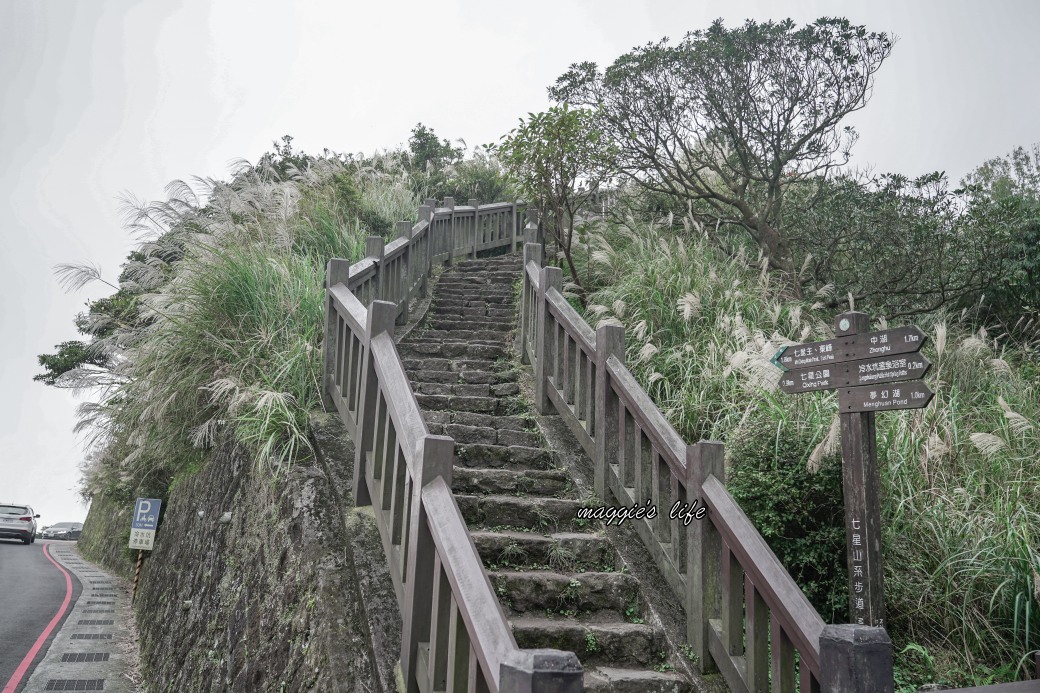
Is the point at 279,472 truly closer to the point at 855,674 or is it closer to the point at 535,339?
the point at 535,339

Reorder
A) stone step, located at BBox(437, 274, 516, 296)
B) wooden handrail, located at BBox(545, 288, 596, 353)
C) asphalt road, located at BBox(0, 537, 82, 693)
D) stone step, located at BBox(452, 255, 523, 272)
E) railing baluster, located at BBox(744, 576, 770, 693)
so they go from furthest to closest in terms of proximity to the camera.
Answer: stone step, located at BBox(452, 255, 523, 272), stone step, located at BBox(437, 274, 516, 296), asphalt road, located at BBox(0, 537, 82, 693), wooden handrail, located at BBox(545, 288, 596, 353), railing baluster, located at BBox(744, 576, 770, 693)

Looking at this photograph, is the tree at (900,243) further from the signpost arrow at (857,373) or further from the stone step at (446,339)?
the signpost arrow at (857,373)

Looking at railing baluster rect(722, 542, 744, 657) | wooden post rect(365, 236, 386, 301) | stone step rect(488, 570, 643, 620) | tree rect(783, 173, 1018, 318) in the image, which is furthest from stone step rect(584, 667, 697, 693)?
tree rect(783, 173, 1018, 318)

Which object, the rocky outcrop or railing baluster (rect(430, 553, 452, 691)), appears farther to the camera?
the rocky outcrop

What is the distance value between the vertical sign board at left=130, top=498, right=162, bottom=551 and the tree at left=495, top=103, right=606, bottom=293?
6528mm

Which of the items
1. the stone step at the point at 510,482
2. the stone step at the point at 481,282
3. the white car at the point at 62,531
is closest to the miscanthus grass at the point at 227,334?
the stone step at the point at 510,482

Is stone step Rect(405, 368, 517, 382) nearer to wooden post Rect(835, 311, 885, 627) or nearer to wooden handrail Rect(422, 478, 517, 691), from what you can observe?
wooden post Rect(835, 311, 885, 627)

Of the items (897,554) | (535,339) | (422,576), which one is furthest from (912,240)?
(422,576)

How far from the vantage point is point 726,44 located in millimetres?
10609

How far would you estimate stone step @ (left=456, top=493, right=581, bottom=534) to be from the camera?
498 cm

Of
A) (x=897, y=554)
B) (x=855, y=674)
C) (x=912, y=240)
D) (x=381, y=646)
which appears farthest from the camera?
(x=912, y=240)

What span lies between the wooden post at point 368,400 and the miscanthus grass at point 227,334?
0.87m

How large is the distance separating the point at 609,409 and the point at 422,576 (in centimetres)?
235

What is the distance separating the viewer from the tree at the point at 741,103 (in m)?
10.2
